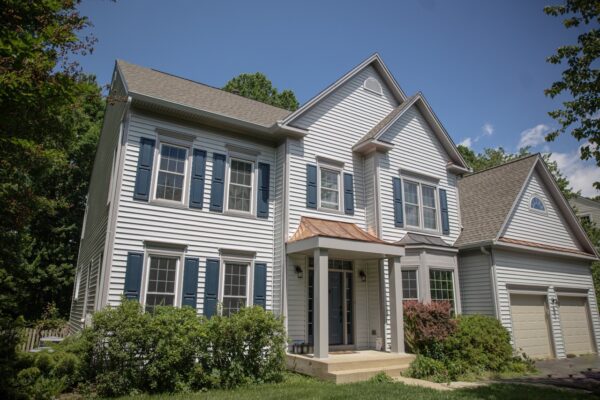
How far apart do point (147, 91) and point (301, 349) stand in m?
8.41

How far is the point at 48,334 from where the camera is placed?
16125 millimetres

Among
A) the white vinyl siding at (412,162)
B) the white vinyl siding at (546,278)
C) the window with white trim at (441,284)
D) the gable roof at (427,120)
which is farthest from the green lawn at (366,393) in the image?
the gable roof at (427,120)

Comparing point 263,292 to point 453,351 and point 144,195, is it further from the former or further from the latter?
point 453,351

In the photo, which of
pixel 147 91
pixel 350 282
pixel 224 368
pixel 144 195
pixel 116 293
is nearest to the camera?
pixel 224 368

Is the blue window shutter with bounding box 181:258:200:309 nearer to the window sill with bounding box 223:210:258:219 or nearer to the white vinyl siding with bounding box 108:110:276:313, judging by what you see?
the white vinyl siding with bounding box 108:110:276:313

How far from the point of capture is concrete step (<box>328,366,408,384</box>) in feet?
30.9

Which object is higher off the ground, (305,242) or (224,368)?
(305,242)

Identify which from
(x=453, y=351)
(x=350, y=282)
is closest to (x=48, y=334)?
(x=350, y=282)

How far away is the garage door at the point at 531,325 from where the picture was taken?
14.7m

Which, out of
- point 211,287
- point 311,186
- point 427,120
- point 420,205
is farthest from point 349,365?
point 427,120

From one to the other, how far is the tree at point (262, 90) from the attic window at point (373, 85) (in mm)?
19852

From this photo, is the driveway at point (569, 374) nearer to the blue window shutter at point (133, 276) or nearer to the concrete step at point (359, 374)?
the concrete step at point (359, 374)

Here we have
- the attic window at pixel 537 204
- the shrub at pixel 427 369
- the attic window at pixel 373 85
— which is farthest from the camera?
the attic window at pixel 537 204

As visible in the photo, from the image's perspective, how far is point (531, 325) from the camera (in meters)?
15.2
